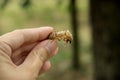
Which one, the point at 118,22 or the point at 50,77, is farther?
the point at 50,77

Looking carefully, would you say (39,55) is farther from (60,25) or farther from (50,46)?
(60,25)

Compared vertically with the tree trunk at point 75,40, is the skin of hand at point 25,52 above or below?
above

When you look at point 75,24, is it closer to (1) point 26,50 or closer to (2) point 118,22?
(2) point 118,22

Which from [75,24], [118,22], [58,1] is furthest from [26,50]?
[75,24]

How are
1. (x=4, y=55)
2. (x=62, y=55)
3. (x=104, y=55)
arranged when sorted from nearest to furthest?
(x=4, y=55), (x=104, y=55), (x=62, y=55)

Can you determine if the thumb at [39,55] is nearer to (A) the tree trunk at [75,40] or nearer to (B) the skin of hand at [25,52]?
(B) the skin of hand at [25,52]

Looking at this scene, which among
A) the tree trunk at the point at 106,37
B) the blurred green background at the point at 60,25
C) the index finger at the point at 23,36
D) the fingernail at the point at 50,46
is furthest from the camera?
the blurred green background at the point at 60,25

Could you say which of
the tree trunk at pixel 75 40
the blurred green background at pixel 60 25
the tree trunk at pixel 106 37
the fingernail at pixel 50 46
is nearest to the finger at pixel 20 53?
the fingernail at pixel 50 46
